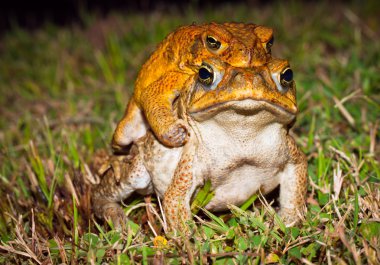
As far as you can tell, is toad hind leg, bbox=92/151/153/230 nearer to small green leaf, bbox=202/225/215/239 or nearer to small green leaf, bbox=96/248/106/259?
small green leaf, bbox=96/248/106/259

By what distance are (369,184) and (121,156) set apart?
150 cm

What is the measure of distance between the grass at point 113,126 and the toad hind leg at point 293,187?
10 centimetres

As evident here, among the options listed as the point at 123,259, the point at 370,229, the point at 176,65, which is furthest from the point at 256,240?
the point at 176,65

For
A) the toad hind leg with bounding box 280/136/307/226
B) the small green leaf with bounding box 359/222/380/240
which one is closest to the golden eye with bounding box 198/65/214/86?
the toad hind leg with bounding box 280/136/307/226

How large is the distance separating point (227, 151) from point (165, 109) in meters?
0.40

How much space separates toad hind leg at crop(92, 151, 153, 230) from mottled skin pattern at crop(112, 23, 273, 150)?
214 millimetres

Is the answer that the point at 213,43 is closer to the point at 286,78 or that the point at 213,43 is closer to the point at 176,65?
the point at 176,65

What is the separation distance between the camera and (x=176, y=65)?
2.65 meters

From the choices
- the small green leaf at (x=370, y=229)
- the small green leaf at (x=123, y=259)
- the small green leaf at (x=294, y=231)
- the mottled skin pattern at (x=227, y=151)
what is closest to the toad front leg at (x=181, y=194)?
the mottled skin pattern at (x=227, y=151)

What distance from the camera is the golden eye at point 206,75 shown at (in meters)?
2.18

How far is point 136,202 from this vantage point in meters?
2.88

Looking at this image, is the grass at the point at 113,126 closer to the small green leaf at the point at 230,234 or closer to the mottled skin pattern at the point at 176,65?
the small green leaf at the point at 230,234

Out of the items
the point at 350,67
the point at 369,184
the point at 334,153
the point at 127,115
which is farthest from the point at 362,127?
the point at 127,115

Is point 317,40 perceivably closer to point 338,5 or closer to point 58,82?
point 338,5
